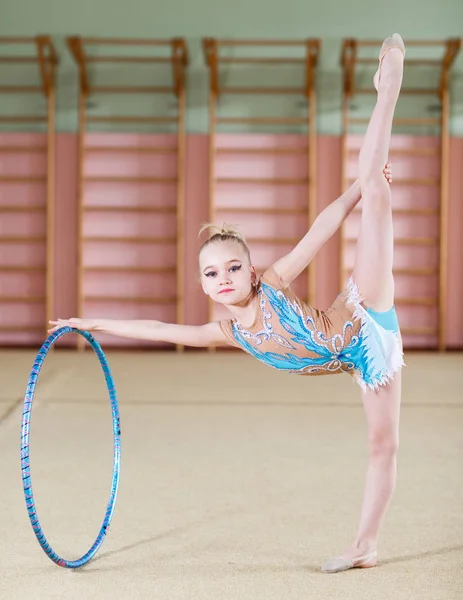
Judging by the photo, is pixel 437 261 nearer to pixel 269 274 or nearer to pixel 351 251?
pixel 351 251

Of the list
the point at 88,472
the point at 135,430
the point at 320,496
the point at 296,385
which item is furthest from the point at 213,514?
the point at 296,385

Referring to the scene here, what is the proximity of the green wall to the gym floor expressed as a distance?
302 cm

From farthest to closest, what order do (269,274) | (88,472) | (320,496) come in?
1. (88,472)
2. (320,496)
3. (269,274)

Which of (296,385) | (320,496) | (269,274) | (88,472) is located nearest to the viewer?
(269,274)

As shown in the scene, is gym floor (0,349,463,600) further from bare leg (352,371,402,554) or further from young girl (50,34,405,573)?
young girl (50,34,405,573)

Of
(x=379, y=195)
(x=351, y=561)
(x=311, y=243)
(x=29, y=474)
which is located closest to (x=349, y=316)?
(x=311, y=243)

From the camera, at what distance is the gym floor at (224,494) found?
6.42 feet

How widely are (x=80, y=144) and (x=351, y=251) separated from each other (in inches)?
103

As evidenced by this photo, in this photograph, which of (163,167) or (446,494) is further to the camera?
(163,167)

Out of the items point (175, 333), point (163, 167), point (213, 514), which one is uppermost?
point (163, 167)

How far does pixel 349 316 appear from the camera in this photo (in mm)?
1987

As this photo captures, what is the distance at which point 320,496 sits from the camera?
105 inches

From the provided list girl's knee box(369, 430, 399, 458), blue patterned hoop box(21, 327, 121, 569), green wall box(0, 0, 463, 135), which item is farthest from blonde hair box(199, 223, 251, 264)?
green wall box(0, 0, 463, 135)

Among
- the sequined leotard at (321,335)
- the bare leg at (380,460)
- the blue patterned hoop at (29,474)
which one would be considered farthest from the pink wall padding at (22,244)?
the bare leg at (380,460)
